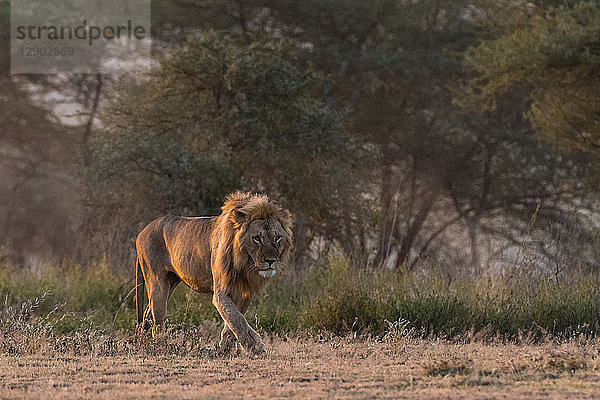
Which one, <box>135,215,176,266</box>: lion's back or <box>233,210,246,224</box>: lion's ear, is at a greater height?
<box>233,210,246,224</box>: lion's ear

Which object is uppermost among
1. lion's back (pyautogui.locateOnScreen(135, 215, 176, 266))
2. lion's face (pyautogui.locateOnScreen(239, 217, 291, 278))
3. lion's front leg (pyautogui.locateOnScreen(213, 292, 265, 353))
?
lion's face (pyautogui.locateOnScreen(239, 217, 291, 278))

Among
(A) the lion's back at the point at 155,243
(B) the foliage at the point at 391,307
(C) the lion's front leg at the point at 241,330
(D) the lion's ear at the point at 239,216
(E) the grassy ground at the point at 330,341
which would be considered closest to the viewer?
(E) the grassy ground at the point at 330,341

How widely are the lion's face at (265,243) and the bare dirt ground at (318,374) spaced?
69 cm

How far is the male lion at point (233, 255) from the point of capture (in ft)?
25.2

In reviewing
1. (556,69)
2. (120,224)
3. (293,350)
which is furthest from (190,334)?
(556,69)

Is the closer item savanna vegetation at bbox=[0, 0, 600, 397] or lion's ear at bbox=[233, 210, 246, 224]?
lion's ear at bbox=[233, 210, 246, 224]

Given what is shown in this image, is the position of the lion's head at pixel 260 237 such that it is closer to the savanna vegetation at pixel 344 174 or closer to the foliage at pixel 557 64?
the savanna vegetation at pixel 344 174

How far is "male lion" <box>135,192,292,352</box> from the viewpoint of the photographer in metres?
7.68

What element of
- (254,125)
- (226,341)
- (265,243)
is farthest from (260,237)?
(254,125)

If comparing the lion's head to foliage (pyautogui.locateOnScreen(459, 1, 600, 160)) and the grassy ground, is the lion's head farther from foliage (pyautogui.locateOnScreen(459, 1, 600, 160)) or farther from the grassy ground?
foliage (pyautogui.locateOnScreen(459, 1, 600, 160))

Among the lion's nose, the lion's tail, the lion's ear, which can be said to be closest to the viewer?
the lion's nose

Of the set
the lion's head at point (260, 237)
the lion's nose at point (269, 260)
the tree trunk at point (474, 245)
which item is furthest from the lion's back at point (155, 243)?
the tree trunk at point (474, 245)

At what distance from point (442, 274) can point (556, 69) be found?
27.6 feet

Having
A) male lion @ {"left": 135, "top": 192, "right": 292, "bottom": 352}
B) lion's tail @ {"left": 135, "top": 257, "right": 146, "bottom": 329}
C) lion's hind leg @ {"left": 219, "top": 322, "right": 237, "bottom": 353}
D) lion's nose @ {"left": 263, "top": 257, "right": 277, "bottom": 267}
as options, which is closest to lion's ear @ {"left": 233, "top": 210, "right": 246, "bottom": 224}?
male lion @ {"left": 135, "top": 192, "right": 292, "bottom": 352}
